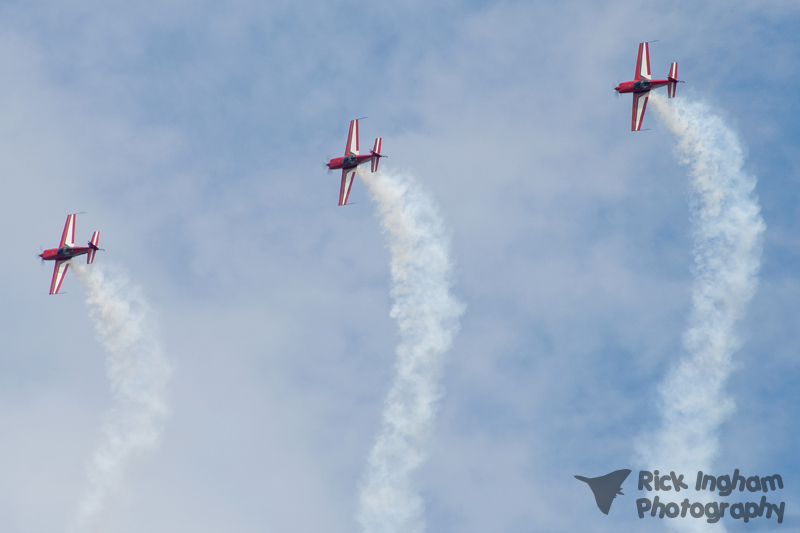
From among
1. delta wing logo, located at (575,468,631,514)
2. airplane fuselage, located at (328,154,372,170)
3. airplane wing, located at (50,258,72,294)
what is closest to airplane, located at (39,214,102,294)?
airplane wing, located at (50,258,72,294)

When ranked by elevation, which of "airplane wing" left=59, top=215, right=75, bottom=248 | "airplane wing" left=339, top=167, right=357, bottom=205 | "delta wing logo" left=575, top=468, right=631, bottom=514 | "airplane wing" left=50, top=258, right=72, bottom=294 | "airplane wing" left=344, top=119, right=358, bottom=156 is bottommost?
"delta wing logo" left=575, top=468, right=631, bottom=514

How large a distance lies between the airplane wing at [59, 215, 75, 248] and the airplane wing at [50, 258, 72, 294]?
1982 mm

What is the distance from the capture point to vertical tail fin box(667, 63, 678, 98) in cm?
10594

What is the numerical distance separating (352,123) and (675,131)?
3526 cm

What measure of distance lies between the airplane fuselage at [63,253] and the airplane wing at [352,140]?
3146cm

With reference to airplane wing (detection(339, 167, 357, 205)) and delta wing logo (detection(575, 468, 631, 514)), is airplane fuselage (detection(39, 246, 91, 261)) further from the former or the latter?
delta wing logo (detection(575, 468, 631, 514))

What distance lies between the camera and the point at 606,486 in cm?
10994

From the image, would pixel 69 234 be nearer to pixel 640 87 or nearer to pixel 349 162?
pixel 349 162

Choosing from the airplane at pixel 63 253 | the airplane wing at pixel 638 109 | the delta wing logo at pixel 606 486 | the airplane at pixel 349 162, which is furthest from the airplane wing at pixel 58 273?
the airplane wing at pixel 638 109

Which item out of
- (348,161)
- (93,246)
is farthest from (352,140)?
(93,246)

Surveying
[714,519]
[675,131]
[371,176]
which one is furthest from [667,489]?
[371,176]

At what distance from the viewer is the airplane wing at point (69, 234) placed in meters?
116

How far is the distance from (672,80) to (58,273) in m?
71.2

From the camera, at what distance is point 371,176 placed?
111m
